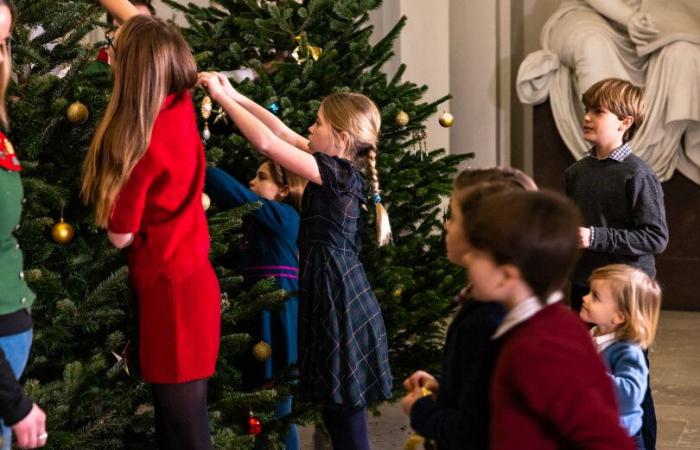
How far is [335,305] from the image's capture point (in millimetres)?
3270

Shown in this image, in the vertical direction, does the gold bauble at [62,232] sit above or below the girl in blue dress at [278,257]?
above

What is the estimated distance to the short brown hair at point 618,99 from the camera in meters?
3.66

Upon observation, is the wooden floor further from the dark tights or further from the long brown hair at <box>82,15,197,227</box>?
the long brown hair at <box>82,15,197,227</box>

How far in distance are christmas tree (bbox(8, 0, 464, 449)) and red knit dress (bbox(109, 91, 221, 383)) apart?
22cm

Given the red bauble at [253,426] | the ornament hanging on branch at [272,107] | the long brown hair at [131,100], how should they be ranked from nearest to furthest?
the long brown hair at [131,100]
the red bauble at [253,426]
the ornament hanging on branch at [272,107]

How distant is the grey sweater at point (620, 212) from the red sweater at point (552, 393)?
1.75 metres

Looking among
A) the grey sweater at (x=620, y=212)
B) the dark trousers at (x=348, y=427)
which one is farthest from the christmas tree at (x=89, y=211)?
the grey sweater at (x=620, y=212)

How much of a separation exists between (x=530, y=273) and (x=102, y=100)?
1.50 metres

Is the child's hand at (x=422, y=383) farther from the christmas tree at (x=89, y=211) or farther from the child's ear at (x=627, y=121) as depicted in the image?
the child's ear at (x=627, y=121)

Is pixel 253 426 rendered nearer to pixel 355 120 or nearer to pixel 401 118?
pixel 355 120

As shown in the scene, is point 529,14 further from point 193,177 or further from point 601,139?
point 193,177

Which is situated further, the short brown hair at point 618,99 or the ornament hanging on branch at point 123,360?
the short brown hair at point 618,99

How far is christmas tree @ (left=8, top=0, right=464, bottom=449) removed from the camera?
112 inches

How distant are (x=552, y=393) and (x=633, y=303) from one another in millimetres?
1449
